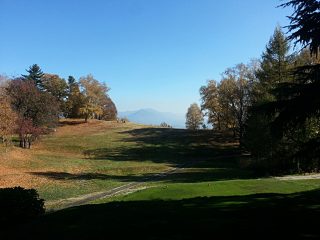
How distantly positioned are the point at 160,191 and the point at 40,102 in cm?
4414

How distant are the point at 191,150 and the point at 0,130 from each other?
109 feet

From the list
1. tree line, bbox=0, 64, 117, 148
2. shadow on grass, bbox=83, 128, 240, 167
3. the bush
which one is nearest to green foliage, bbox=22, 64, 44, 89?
tree line, bbox=0, 64, 117, 148

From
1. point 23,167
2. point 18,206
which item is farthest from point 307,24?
point 23,167

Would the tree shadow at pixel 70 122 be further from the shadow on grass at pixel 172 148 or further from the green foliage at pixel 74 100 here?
the shadow on grass at pixel 172 148

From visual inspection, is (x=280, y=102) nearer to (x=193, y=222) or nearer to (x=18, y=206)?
(x=193, y=222)

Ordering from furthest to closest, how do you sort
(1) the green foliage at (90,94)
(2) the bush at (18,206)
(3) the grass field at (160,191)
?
(1) the green foliage at (90,94)
(2) the bush at (18,206)
(3) the grass field at (160,191)

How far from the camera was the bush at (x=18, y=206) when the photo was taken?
14.8 meters

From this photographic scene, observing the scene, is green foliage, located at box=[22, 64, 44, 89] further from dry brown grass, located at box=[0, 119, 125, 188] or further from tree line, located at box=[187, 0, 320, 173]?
tree line, located at box=[187, 0, 320, 173]

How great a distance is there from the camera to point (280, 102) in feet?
46.8

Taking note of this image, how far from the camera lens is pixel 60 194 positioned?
99.9 feet

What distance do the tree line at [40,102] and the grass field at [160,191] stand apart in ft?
13.8

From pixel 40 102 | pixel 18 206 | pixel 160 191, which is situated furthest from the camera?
A: pixel 40 102

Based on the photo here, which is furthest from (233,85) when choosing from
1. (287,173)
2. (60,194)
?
(60,194)

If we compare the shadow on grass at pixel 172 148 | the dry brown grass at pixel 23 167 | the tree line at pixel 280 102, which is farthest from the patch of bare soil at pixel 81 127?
the tree line at pixel 280 102
